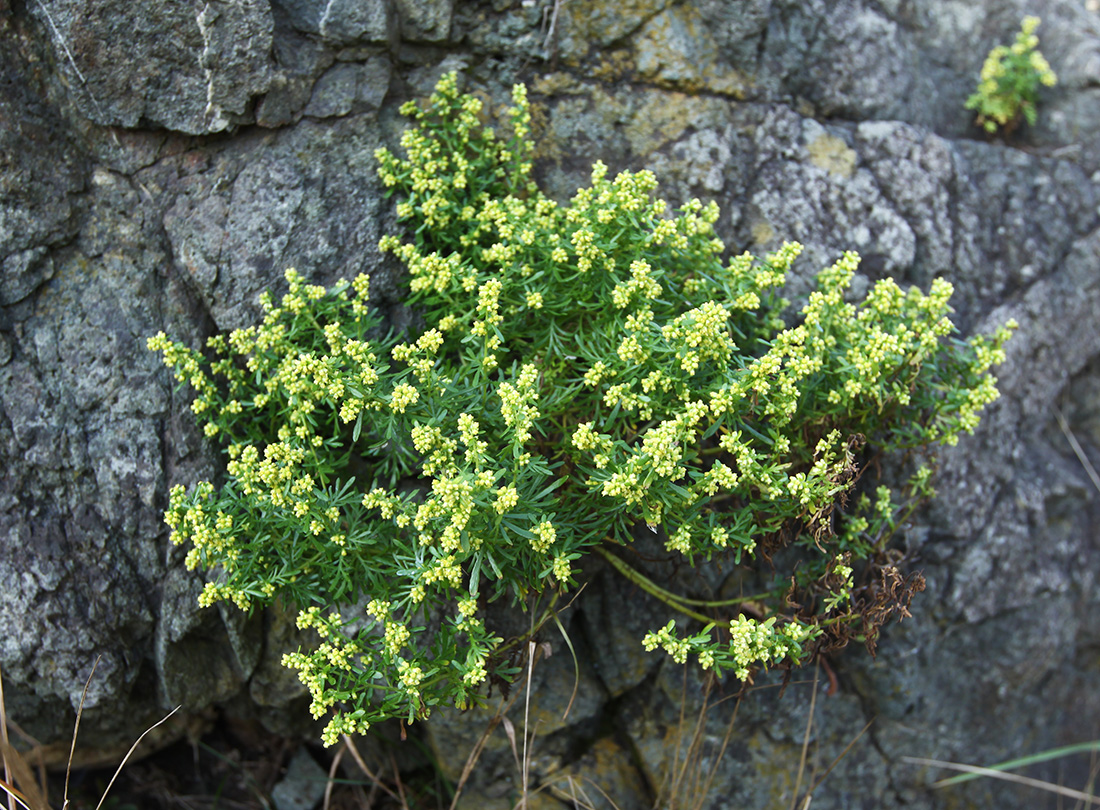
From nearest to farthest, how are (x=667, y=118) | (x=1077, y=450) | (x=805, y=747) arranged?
(x=805, y=747) < (x=667, y=118) < (x=1077, y=450)

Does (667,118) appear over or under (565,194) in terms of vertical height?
over

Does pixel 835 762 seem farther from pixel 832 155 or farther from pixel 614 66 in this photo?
pixel 614 66

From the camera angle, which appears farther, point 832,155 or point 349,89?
point 832,155

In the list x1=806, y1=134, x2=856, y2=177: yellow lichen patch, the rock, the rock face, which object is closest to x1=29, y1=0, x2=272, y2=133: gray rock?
the rock face

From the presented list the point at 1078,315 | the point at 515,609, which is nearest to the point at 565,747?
the point at 515,609

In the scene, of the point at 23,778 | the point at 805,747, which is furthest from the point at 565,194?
the point at 23,778

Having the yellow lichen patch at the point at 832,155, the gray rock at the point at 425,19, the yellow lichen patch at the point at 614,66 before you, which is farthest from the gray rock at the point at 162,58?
the yellow lichen patch at the point at 832,155

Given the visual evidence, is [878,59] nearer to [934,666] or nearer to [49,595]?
[934,666]
